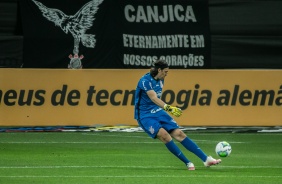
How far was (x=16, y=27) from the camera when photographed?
26578 mm

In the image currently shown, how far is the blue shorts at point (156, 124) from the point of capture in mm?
17250

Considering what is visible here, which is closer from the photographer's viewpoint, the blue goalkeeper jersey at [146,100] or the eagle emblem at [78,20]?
the blue goalkeeper jersey at [146,100]

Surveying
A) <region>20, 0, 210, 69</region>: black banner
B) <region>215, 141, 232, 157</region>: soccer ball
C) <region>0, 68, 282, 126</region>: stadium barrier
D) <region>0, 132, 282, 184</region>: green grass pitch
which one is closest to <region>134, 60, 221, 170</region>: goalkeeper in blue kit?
<region>0, 132, 282, 184</region>: green grass pitch

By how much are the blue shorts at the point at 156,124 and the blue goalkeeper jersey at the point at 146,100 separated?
0.08 metres

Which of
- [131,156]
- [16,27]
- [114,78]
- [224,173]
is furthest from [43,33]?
[224,173]

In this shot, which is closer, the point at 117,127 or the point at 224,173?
the point at 224,173

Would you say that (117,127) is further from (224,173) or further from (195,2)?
(224,173)

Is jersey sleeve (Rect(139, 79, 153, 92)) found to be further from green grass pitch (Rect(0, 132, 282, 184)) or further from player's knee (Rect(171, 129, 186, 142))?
green grass pitch (Rect(0, 132, 282, 184))

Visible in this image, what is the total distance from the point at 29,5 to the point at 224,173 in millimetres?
11374

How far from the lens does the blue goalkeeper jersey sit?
17.3 metres

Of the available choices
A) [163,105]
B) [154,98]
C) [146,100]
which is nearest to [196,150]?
[163,105]

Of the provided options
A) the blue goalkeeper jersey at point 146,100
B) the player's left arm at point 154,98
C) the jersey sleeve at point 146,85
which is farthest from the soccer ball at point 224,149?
the jersey sleeve at point 146,85

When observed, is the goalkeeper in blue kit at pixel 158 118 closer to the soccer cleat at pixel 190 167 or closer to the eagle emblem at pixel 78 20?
the soccer cleat at pixel 190 167

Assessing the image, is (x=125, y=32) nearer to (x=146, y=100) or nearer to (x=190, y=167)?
(x=146, y=100)
